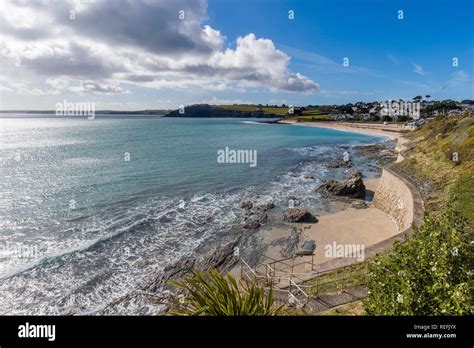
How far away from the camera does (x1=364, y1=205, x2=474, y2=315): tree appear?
405cm

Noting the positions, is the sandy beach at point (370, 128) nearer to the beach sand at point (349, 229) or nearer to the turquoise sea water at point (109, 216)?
the turquoise sea water at point (109, 216)

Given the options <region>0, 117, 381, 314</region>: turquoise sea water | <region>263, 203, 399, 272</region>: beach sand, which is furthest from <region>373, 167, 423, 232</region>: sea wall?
<region>0, 117, 381, 314</region>: turquoise sea water

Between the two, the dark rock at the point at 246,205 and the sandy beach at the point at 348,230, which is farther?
the dark rock at the point at 246,205

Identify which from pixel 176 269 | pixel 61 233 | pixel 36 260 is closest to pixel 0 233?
pixel 61 233

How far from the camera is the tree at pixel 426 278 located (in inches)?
159

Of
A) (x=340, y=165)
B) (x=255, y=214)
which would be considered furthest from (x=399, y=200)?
(x=340, y=165)

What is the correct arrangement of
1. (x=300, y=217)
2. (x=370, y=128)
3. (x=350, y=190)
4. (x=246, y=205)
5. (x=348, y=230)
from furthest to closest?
(x=370, y=128) < (x=350, y=190) < (x=246, y=205) < (x=300, y=217) < (x=348, y=230)

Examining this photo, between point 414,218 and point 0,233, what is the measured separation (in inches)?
1038

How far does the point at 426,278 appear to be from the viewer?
4.48 m

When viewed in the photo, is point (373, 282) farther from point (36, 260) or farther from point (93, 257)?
point (36, 260)

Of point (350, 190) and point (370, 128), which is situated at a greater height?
point (370, 128)

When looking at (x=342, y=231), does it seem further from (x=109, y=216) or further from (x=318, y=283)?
(x=109, y=216)

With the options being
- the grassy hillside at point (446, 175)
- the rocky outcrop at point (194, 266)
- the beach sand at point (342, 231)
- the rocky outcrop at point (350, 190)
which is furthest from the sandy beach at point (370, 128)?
the rocky outcrop at point (194, 266)
